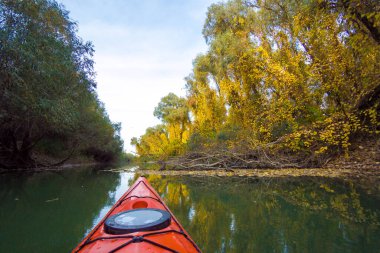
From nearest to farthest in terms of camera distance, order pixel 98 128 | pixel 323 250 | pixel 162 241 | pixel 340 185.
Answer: pixel 162 241 → pixel 323 250 → pixel 340 185 → pixel 98 128

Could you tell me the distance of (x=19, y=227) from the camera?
4.48 meters

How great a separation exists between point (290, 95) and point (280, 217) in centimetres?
745

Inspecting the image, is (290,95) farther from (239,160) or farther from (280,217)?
(280,217)

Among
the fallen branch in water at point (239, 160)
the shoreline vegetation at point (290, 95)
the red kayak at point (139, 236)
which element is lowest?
the red kayak at point (139, 236)

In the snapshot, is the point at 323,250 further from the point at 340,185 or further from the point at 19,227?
the point at 340,185

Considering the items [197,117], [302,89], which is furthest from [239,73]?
[197,117]

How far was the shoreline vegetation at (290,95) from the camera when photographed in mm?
9688

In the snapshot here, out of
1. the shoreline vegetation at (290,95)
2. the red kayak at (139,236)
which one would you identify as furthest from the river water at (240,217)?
the shoreline vegetation at (290,95)

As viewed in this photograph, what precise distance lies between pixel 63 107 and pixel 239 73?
29.9 feet

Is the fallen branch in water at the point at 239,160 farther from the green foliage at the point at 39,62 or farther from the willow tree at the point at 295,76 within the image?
the green foliage at the point at 39,62

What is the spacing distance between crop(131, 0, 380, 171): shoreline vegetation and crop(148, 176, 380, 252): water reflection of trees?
11.1 feet

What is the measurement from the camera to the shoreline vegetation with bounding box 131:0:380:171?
969 cm

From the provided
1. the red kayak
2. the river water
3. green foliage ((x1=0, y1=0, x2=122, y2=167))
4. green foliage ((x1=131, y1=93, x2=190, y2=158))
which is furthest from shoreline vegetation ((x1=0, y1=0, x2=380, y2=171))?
the red kayak

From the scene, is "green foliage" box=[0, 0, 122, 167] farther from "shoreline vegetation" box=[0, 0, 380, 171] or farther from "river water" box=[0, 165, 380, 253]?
"river water" box=[0, 165, 380, 253]
